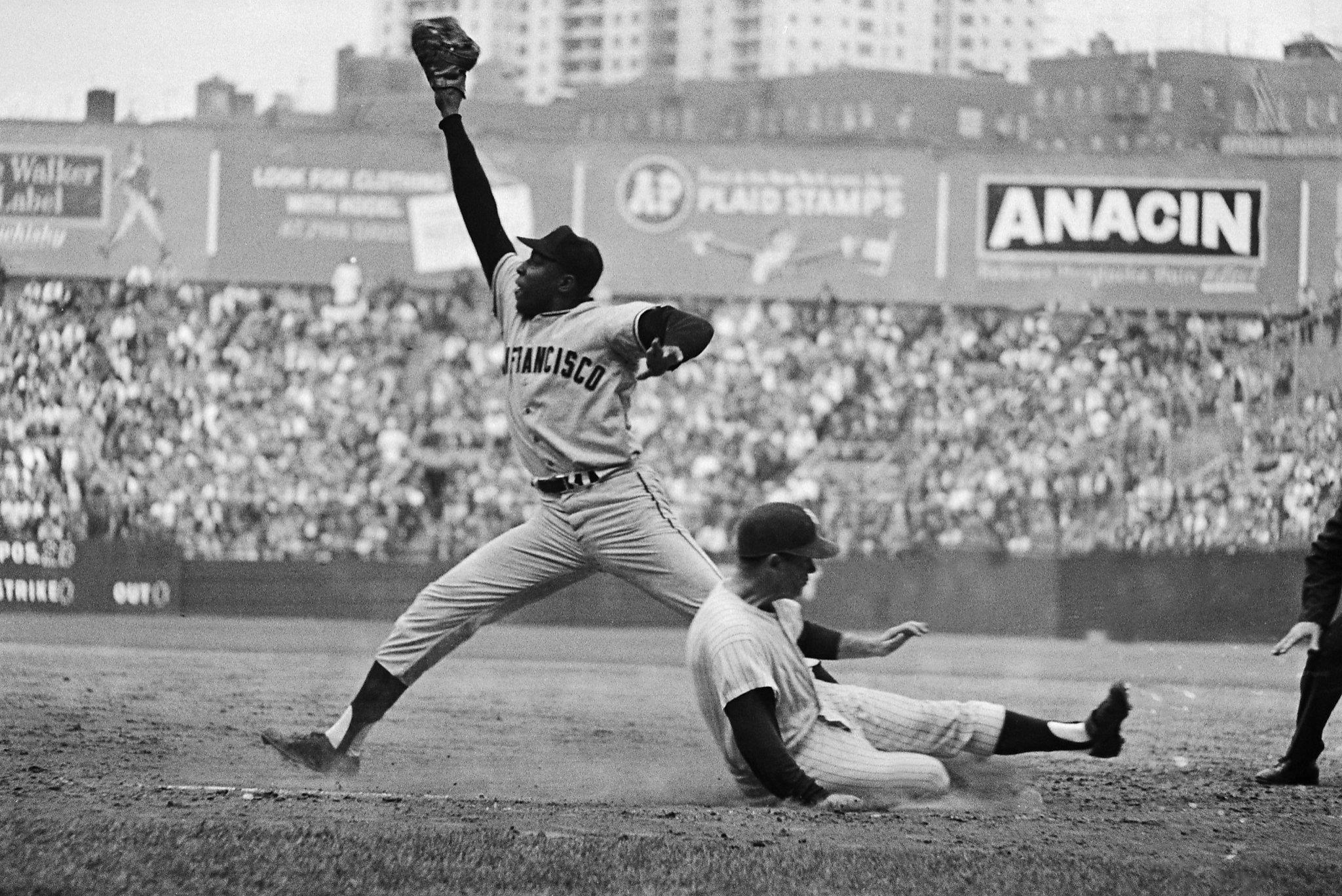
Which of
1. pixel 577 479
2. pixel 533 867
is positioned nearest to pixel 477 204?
pixel 577 479

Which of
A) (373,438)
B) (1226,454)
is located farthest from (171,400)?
(1226,454)

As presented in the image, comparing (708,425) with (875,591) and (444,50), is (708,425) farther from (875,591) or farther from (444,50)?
(444,50)

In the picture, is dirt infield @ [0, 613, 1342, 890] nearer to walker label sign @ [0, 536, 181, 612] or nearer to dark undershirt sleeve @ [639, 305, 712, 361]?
walker label sign @ [0, 536, 181, 612]

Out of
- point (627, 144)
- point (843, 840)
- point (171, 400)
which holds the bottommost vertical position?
point (843, 840)

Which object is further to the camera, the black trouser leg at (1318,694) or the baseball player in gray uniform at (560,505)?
the black trouser leg at (1318,694)

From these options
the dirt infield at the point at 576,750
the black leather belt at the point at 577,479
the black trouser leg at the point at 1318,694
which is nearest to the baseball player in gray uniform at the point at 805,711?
the dirt infield at the point at 576,750

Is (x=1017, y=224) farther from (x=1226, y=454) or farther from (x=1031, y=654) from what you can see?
(x=1031, y=654)

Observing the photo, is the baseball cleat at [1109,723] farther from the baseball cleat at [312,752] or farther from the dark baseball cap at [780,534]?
the baseball cleat at [312,752]
